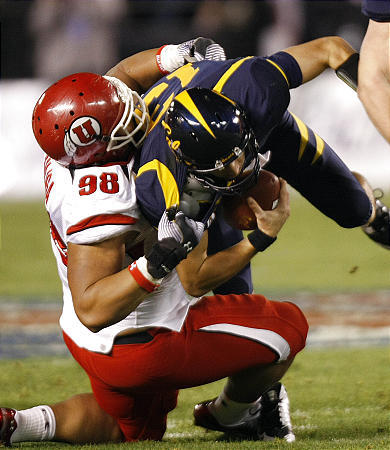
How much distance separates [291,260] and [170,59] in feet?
17.6

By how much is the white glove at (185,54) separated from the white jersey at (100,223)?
74 cm

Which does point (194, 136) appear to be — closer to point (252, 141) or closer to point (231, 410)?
point (252, 141)

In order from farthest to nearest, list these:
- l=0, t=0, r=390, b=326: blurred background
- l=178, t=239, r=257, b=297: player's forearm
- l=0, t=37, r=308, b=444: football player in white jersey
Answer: l=0, t=0, r=390, b=326: blurred background, l=178, t=239, r=257, b=297: player's forearm, l=0, t=37, r=308, b=444: football player in white jersey

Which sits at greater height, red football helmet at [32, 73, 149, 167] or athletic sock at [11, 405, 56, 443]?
red football helmet at [32, 73, 149, 167]

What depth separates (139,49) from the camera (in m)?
13.5

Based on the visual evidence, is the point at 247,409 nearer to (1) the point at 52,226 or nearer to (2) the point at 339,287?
(1) the point at 52,226

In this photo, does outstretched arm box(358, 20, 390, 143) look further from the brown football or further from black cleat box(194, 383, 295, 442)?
black cleat box(194, 383, 295, 442)

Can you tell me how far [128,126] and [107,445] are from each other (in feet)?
4.38

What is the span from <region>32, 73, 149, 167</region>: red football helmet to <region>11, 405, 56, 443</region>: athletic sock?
104 cm

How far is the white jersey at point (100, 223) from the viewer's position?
3.45m

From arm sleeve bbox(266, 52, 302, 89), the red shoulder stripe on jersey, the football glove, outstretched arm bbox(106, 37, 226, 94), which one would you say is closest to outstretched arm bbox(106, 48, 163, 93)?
outstretched arm bbox(106, 37, 226, 94)

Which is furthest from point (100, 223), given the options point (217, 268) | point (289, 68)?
point (289, 68)

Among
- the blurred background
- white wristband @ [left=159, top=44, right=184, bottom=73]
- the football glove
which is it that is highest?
the football glove

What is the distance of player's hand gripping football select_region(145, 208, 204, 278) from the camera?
3.32 m
